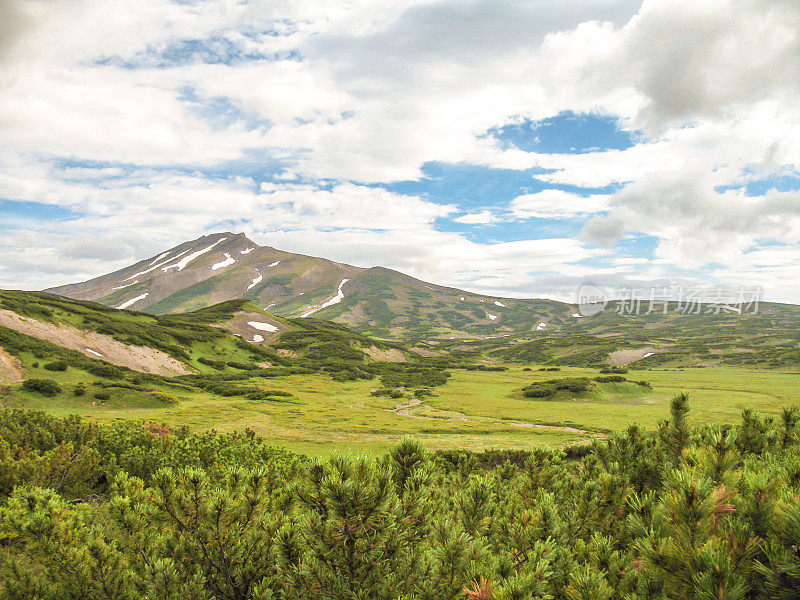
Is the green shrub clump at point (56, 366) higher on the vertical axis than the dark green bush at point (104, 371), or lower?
higher

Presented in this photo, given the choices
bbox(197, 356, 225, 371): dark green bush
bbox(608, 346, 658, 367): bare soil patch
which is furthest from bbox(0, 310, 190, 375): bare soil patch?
bbox(608, 346, 658, 367): bare soil patch

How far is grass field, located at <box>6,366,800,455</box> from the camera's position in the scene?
3684 centimetres

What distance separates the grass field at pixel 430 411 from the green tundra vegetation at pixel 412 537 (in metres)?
23.5

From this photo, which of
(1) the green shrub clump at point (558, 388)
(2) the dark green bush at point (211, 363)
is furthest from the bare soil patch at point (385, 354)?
(1) the green shrub clump at point (558, 388)

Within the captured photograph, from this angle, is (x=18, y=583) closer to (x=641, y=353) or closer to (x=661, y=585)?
(x=661, y=585)

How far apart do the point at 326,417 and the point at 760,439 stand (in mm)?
43262

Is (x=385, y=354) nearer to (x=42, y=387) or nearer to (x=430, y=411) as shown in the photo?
(x=430, y=411)

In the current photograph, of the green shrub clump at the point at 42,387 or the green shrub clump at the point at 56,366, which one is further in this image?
the green shrub clump at the point at 56,366

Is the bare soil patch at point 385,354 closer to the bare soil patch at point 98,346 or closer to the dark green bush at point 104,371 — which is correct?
the bare soil patch at point 98,346

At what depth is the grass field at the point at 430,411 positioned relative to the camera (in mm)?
36844

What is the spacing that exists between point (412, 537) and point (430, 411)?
53952 mm

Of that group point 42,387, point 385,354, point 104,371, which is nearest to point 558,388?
point 104,371

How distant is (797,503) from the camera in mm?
2875

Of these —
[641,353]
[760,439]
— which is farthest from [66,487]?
[641,353]
